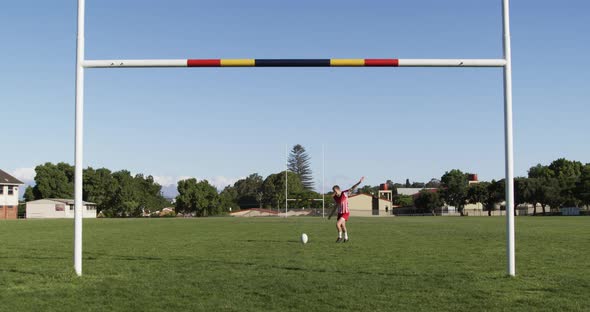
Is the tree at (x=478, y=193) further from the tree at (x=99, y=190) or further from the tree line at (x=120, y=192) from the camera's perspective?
the tree at (x=99, y=190)

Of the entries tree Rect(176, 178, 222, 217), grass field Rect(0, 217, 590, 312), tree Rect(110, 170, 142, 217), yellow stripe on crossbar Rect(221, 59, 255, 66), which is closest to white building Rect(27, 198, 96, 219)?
tree Rect(110, 170, 142, 217)

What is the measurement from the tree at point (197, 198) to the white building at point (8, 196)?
32519 millimetres

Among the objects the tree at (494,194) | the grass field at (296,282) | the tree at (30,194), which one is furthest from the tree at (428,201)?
the grass field at (296,282)

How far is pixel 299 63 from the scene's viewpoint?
9.23 m

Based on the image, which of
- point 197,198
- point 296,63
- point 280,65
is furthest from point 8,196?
point 296,63

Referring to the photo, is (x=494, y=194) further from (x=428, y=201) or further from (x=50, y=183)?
(x=50, y=183)

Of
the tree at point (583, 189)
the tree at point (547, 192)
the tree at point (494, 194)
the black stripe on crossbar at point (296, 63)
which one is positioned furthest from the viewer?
the tree at point (494, 194)

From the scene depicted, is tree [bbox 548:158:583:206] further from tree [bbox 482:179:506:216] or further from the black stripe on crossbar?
the black stripe on crossbar

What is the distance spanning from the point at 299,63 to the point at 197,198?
97.6 meters

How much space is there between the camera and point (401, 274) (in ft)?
30.4

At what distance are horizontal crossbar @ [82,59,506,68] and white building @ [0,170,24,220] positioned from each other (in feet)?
242

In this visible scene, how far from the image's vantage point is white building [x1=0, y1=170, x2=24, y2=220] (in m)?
73.9

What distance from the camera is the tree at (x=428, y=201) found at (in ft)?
365

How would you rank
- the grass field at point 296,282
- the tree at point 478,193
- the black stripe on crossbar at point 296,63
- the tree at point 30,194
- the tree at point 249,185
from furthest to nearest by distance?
the tree at point 249,185 < the tree at point 478,193 < the tree at point 30,194 < the black stripe on crossbar at point 296,63 < the grass field at point 296,282
